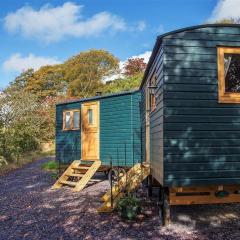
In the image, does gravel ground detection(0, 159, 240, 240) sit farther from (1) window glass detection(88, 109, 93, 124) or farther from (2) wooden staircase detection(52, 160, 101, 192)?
(1) window glass detection(88, 109, 93, 124)

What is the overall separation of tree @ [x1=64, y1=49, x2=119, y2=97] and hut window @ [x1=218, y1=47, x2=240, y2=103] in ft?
98.6

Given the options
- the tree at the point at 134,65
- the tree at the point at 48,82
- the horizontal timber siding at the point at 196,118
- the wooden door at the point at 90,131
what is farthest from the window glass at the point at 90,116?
the tree at the point at 48,82

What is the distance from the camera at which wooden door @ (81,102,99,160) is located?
13875 mm

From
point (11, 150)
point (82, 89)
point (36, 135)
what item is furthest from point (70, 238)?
point (82, 89)

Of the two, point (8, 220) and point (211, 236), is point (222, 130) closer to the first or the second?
point (211, 236)

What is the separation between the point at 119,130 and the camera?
13141 millimetres

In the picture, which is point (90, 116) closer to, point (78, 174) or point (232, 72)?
point (78, 174)

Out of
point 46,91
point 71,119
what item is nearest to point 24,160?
point 71,119

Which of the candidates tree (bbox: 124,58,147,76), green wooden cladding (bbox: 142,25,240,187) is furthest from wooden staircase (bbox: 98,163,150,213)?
tree (bbox: 124,58,147,76)

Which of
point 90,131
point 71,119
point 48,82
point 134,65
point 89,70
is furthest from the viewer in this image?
point 48,82

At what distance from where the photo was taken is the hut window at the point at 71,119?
47.6ft

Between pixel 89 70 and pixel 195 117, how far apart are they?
3157 cm

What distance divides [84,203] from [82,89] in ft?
92.6

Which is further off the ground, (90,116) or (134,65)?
(134,65)
